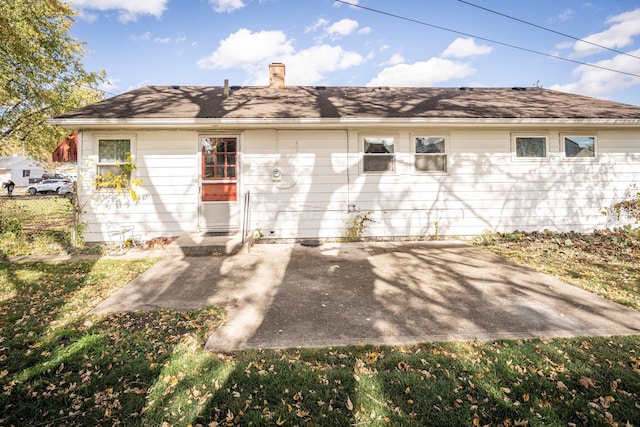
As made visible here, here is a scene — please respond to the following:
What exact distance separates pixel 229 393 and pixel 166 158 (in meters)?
6.70

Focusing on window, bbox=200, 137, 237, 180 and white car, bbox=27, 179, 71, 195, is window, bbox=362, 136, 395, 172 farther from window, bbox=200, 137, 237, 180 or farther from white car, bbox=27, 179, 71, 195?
white car, bbox=27, 179, 71, 195

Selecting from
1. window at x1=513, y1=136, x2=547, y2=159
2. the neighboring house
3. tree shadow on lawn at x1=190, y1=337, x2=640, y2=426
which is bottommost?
tree shadow on lawn at x1=190, y1=337, x2=640, y2=426

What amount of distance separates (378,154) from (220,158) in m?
4.14

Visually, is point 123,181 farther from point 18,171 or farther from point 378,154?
point 18,171

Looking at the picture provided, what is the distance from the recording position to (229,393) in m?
2.20

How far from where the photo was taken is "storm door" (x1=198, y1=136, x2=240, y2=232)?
25.0ft

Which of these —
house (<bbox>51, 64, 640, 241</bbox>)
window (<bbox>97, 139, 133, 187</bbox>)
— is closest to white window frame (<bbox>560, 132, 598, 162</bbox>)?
house (<bbox>51, 64, 640, 241</bbox>)

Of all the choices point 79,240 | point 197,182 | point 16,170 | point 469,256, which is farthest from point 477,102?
point 16,170

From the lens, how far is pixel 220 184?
25.2 feet

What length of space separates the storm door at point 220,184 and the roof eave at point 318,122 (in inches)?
21.2

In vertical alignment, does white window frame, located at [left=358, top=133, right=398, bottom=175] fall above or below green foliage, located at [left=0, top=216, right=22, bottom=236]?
above

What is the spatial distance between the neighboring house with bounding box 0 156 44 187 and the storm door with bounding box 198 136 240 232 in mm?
52493

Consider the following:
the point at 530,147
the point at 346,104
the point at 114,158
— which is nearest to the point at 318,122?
the point at 346,104

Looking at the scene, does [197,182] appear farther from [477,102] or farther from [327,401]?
[477,102]
